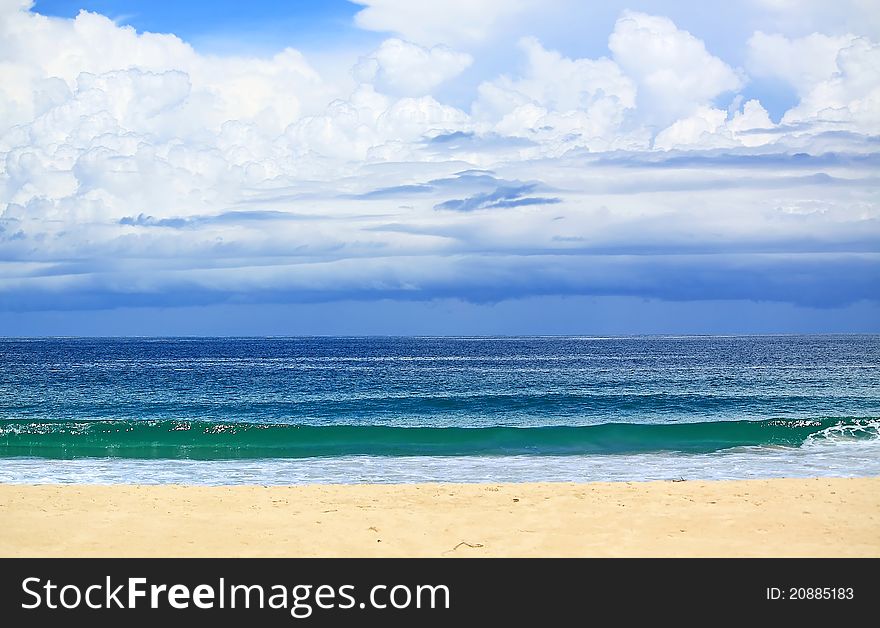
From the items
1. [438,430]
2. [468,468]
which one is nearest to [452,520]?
[468,468]

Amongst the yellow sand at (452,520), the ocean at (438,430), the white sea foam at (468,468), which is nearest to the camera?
the yellow sand at (452,520)

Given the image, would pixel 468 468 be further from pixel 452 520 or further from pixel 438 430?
pixel 452 520

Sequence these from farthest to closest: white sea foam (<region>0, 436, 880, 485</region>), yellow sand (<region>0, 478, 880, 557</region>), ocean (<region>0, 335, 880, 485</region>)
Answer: ocean (<region>0, 335, 880, 485</region>)
white sea foam (<region>0, 436, 880, 485</region>)
yellow sand (<region>0, 478, 880, 557</region>)

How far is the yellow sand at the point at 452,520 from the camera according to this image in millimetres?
11086

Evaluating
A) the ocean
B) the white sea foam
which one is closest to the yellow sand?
the white sea foam

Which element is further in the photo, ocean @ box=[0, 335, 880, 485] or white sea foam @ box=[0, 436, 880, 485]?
ocean @ box=[0, 335, 880, 485]

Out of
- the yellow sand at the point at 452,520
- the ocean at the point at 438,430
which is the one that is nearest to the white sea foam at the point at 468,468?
the ocean at the point at 438,430

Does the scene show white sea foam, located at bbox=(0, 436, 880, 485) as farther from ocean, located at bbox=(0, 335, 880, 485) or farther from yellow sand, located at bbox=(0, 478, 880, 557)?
yellow sand, located at bbox=(0, 478, 880, 557)

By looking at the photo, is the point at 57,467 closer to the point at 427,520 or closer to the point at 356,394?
the point at 427,520

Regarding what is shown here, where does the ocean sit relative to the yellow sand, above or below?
below

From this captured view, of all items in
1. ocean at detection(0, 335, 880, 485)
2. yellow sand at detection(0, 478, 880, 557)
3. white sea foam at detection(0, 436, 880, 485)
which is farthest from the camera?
ocean at detection(0, 335, 880, 485)

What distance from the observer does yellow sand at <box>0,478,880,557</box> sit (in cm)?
1109

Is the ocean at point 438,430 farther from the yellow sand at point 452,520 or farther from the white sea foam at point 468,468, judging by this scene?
the yellow sand at point 452,520
